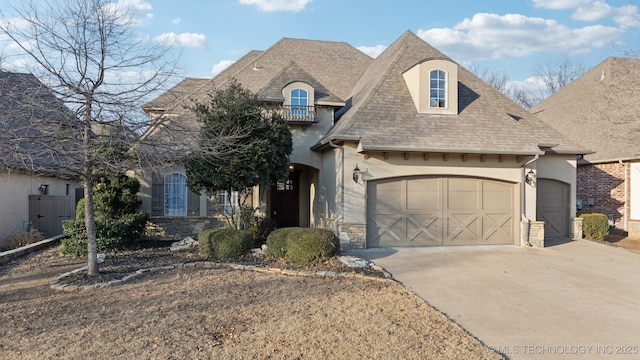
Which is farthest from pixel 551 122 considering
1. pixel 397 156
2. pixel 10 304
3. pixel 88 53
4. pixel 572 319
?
pixel 10 304

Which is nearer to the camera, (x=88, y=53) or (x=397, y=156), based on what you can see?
(x=88, y=53)

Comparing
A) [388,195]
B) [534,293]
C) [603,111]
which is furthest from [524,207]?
[603,111]

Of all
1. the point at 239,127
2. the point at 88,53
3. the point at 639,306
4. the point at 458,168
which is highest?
the point at 88,53

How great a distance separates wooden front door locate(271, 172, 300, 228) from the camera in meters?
16.3

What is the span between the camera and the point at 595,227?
14.2 m

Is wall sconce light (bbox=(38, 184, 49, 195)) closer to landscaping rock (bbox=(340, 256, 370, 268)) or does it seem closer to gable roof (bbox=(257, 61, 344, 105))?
gable roof (bbox=(257, 61, 344, 105))

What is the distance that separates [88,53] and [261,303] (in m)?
5.55

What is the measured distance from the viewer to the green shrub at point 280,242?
32.0 ft

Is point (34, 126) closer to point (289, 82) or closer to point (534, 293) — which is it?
point (289, 82)

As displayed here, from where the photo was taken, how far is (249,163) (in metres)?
10.7

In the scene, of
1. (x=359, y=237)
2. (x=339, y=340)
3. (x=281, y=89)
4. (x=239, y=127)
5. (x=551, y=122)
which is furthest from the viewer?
(x=551, y=122)

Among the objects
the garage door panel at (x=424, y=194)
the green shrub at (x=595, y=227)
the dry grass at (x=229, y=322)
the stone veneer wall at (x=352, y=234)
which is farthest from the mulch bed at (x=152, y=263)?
the green shrub at (x=595, y=227)

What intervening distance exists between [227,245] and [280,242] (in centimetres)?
127

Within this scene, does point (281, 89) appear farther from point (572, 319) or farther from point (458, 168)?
point (572, 319)
